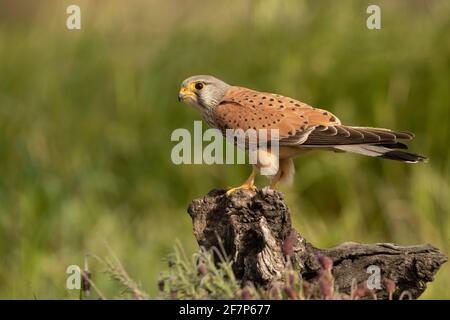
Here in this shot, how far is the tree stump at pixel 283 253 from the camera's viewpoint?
13.1 feet

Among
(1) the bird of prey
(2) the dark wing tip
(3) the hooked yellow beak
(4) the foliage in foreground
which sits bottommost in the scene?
(4) the foliage in foreground

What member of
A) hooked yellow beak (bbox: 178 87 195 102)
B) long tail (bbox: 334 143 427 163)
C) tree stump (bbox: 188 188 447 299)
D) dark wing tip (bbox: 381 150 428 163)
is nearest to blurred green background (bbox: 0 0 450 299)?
hooked yellow beak (bbox: 178 87 195 102)

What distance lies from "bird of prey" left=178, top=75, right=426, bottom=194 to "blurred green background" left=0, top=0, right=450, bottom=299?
102 inches

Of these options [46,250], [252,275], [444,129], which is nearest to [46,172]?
[46,250]

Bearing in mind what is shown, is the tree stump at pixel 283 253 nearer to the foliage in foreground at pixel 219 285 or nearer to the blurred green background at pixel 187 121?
the foliage in foreground at pixel 219 285

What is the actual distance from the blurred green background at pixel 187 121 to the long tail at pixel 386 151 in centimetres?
295

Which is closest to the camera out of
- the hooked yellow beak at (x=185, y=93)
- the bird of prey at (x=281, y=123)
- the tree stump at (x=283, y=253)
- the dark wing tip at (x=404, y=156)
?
the tree stump at (x=283, y=253)

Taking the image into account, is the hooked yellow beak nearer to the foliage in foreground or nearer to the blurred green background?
the foliage in foreground

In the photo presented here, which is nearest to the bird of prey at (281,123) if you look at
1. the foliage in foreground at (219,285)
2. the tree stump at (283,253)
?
the tree stump at (283,253)

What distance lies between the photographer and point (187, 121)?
9406 millimetres

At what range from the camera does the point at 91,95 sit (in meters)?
9.80

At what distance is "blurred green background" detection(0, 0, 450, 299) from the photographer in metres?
8.38

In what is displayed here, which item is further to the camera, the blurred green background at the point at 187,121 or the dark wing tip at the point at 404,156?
the blurred green background at the point at 187,121

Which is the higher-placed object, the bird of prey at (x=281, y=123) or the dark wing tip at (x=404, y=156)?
the bird of prey at (x=281, y=123)
